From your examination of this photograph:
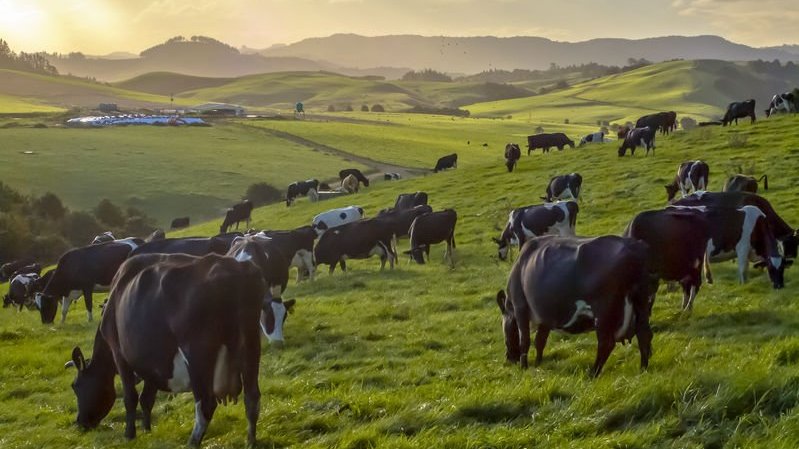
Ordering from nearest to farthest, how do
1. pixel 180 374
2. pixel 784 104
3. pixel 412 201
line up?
pixel 180 374
pixel 412 201
pixel 784 104

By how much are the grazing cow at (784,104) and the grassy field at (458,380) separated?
26843 millimetres

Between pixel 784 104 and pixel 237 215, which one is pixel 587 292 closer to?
pixel 237 215

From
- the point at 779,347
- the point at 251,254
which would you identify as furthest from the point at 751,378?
the point at 251,254

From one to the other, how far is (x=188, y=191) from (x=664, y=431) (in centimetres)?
5765

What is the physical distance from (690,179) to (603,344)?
18.2 metres

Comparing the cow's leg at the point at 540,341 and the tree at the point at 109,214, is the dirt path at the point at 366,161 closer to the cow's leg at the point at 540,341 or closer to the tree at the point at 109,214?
the tree at the point at 109,214

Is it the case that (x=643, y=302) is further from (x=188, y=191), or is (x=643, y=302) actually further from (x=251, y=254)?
(x=188, y=191)

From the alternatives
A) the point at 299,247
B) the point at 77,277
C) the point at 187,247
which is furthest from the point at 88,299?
the point at 299,247

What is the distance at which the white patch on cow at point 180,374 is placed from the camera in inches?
315

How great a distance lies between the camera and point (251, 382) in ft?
25.8

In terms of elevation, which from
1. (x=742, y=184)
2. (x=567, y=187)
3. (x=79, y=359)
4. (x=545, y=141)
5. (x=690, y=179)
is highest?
(x=545, y=141)

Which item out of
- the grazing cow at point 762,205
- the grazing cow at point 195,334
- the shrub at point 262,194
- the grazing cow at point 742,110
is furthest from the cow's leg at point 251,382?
the shrub at point 262,194

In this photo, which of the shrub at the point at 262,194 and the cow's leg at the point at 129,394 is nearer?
the cow's leg at the point at 129,394

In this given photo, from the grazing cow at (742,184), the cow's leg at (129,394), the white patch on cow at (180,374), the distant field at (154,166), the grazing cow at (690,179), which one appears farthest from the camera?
the distant field at (154,166)
